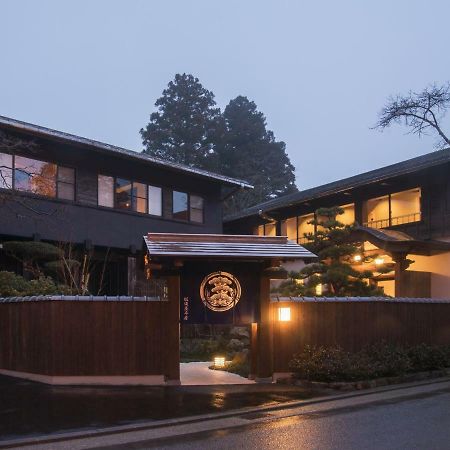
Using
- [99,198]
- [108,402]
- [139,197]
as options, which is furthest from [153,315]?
[139,197]

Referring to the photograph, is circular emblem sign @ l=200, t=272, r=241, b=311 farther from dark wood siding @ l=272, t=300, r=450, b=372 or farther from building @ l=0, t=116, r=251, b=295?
building @ l=0, t=116, r=251, b=295

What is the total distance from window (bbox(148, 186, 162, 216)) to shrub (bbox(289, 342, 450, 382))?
15.1 meters

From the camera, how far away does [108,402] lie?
1170cm

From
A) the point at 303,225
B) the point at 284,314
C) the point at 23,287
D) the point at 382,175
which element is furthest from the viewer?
the point at 303,225

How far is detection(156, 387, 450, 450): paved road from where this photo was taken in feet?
27.9

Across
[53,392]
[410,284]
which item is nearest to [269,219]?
[410,284]

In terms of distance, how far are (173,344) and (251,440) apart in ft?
17.6

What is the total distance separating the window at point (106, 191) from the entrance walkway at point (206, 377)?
37.1 feet

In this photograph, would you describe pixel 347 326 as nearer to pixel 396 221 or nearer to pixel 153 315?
pixel 153 315

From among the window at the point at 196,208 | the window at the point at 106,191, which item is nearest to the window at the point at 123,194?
the window at the point at 106,191

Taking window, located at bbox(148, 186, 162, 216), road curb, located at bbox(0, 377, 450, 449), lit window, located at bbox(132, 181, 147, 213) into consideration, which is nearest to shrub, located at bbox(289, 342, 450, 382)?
road curb, located at bbox(0, 377, 450, 449)

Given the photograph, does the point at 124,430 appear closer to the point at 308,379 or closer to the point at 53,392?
the point at 53,392

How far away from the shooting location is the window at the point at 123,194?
27438 millimetres

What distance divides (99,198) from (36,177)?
395 cm
